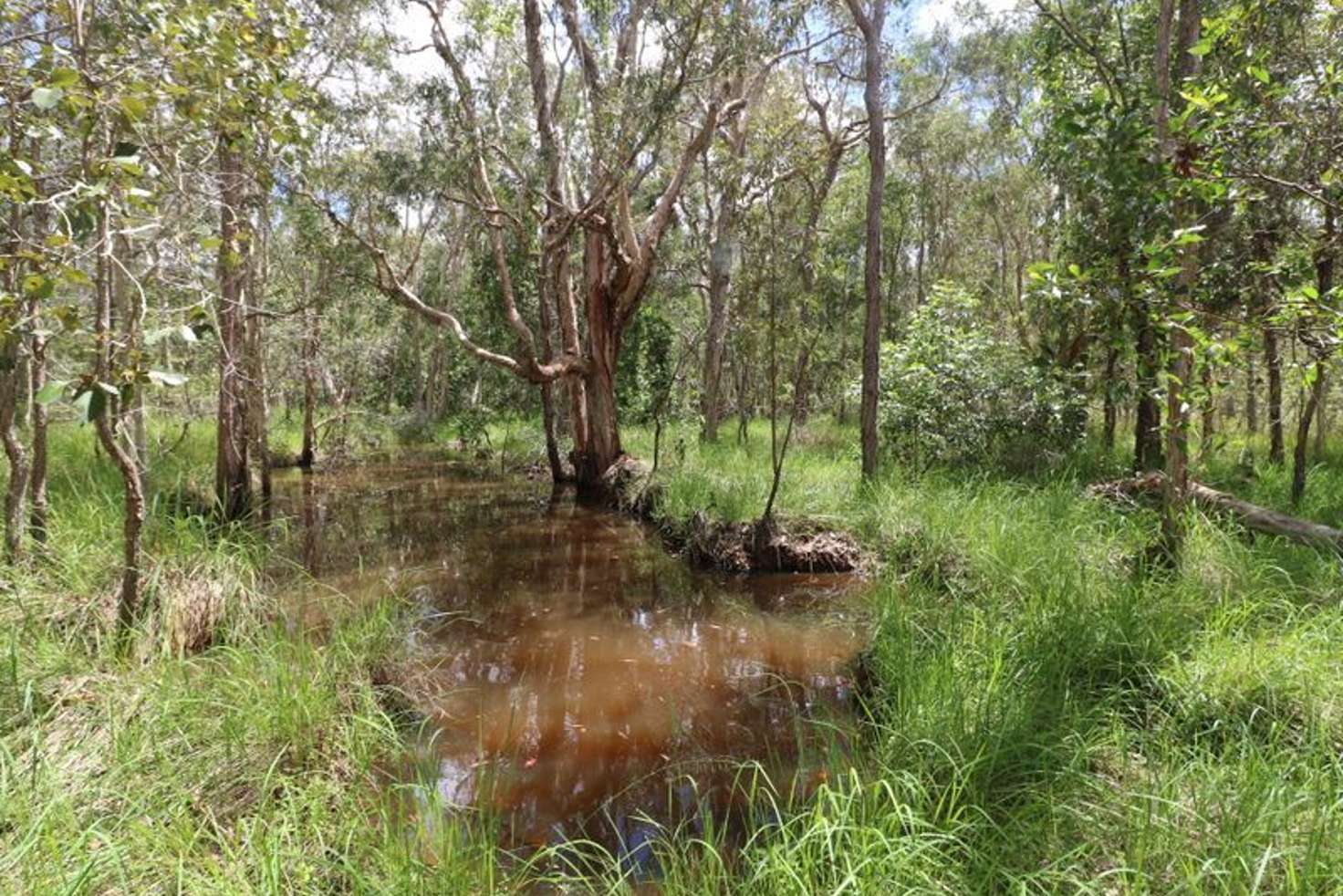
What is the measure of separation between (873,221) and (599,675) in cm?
572

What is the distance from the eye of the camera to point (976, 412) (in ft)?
30.6

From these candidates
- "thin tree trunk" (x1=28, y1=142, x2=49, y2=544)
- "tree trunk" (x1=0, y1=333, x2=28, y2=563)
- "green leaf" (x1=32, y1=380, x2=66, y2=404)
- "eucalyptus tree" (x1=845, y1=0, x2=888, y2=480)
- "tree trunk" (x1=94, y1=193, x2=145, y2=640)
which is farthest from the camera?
"eucalyptus tree" (x1=845, y1=0, x2=888, y2=480)

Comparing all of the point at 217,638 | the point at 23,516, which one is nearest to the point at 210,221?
the point at 23,516

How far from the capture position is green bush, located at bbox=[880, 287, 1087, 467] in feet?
30.0

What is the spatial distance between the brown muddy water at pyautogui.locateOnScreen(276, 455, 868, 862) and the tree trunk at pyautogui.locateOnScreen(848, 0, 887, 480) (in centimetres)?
196

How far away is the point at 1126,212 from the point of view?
3734 millimetres

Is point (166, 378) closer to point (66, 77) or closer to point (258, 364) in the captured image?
point (66, 77)

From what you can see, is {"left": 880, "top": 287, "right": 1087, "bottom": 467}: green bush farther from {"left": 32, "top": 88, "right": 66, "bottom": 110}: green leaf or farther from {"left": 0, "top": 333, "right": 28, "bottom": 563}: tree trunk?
{"left": 32, "top": 88, "right": 66, "bottom": 110}: green leaf

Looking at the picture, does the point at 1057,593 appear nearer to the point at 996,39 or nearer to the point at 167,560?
the point at 167,560

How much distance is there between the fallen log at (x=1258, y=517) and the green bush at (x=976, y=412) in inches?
93.4

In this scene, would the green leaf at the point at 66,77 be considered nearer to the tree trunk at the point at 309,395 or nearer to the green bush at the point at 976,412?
the green bush at the point at 976,412

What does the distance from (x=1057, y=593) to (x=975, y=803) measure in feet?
6.17

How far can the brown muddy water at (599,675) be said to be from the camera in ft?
11.5

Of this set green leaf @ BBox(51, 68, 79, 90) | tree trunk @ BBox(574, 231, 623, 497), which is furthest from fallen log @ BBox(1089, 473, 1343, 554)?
tree trunk @ BBox(574, 231, 623, 497)
